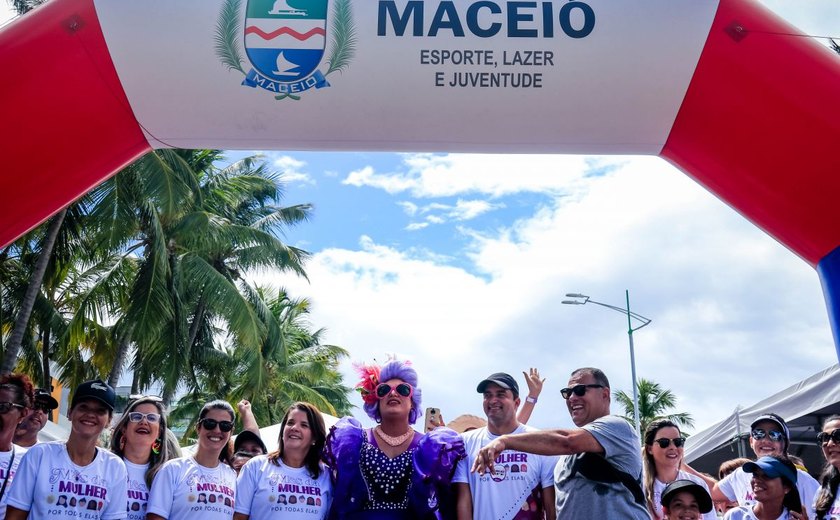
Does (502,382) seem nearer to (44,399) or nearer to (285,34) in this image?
(285,34)

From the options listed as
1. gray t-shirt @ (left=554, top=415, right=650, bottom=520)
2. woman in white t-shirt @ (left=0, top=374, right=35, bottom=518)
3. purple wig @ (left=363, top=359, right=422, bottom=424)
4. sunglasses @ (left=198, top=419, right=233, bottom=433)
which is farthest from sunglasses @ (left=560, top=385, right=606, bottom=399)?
woman in white t-shirt @ (left=0, top=374, right=35, bottom=518)

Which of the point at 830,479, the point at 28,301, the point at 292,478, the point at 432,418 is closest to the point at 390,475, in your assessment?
the point at 292,478

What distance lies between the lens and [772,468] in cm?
438

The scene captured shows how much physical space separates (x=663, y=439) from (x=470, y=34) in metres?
2.93

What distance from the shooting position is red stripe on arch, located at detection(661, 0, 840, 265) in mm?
3711

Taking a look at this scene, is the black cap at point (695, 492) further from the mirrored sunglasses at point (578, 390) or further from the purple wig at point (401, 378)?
the purple wig at point (401, 378)

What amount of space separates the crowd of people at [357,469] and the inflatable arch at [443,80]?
1147mm

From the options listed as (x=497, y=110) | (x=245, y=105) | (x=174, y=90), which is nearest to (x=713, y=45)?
(x=497, y=110)

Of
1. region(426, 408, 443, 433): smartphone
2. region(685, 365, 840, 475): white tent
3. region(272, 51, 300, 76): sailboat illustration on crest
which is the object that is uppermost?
region(272, 51, 300, 76): sailboat illustration on crest

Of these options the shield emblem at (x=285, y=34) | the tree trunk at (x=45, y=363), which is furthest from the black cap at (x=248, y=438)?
the tree trunk at (x=45, y=363)

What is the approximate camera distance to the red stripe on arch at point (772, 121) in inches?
146

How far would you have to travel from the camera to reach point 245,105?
400 centimetres

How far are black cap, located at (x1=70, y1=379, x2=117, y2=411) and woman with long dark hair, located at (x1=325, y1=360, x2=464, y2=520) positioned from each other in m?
1.15

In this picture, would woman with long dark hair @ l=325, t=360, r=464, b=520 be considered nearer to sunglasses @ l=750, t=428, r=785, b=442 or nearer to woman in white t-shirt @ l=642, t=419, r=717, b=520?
woman in white t-shirt @ l=642, t=419, r=717, b=520
